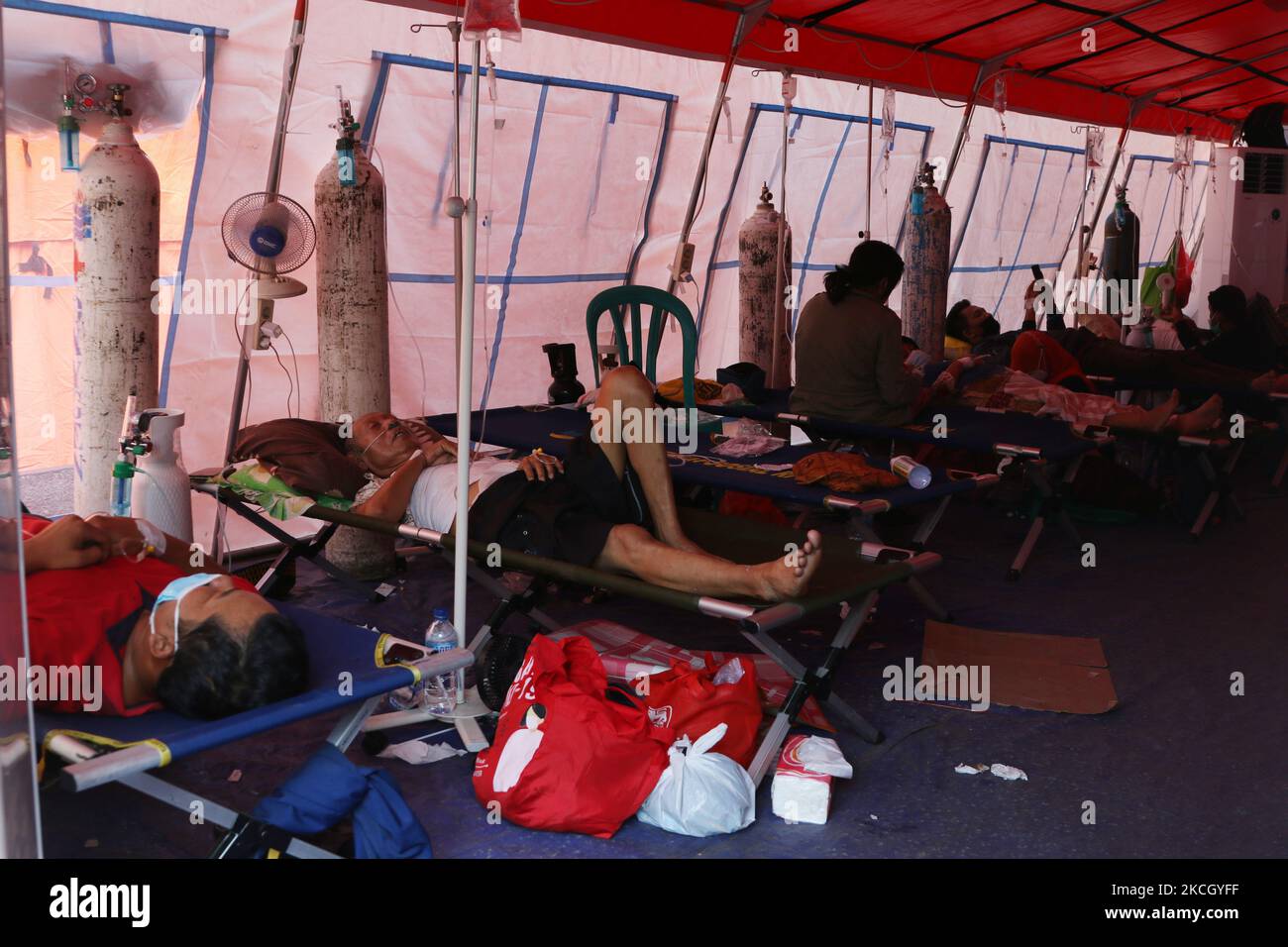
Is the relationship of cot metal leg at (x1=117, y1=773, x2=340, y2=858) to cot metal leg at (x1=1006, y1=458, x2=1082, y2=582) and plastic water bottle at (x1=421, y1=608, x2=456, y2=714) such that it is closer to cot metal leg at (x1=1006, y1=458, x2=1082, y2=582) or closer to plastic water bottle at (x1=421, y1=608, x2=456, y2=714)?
plastic water bottle at (x1=421, y1=608, x2=456, y2=714)

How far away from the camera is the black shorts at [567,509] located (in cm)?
354

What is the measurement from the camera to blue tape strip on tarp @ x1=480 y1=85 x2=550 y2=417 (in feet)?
20.3

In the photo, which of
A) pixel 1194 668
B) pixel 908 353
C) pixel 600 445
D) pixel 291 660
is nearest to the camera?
pixel 291 660

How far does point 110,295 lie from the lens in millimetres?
4215

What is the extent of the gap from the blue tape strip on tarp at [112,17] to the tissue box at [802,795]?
3669 millimetres

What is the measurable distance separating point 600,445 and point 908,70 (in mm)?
4789

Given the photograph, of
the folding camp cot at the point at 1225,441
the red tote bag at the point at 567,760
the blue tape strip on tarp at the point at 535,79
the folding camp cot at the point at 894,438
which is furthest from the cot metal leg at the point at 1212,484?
the red tote bag at the point at 567,760

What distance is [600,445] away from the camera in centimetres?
372

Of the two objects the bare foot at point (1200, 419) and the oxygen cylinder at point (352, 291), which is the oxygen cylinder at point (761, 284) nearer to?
the bare foot at point (1200, 419)

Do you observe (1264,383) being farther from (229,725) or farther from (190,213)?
(229,725)
